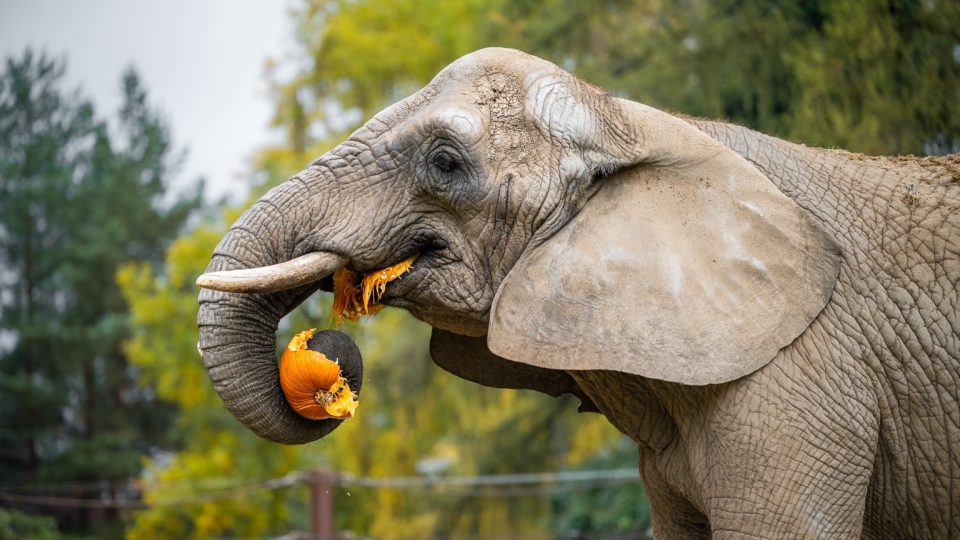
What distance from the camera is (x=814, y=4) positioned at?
410 inches

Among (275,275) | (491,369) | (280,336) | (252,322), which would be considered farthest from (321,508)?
(280,336)

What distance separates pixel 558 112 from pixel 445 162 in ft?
1.44

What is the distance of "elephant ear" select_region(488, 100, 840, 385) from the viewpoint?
4.02 meters

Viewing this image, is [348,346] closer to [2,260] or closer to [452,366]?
[452,366]

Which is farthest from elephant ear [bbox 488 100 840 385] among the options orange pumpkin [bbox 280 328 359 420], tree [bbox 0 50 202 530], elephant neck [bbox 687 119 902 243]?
→ tree [bbox 0 50 202 530]

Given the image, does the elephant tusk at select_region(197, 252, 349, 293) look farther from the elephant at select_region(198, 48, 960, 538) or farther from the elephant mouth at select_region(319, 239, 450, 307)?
the elephant mouth at select_region(319, 239, 450, 307)

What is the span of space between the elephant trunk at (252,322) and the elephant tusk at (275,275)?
0.10 m

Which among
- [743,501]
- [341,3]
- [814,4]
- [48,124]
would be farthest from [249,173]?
[743,501]

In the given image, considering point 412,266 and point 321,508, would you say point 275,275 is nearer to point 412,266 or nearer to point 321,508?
point 412,266

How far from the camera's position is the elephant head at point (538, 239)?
405 cm

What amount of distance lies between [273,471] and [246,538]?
4.29 feet

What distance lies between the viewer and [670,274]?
411 centimetres

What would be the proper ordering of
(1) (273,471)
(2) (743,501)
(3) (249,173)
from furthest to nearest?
(3) (249,173) → (1) (273,471) → (2) (743,501)

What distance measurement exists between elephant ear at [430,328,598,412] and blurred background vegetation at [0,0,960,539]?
6824 mm
